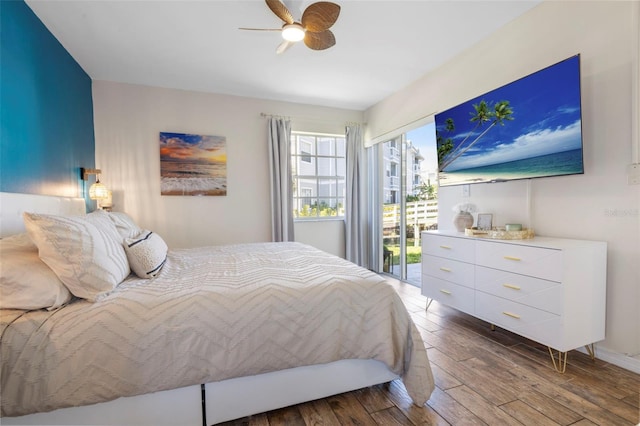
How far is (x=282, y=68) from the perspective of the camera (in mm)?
3213

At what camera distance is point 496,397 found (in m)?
1.58

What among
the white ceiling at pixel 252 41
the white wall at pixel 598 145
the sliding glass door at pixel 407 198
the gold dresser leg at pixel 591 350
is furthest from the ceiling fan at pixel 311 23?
the gold dresser leg at pixel 591 350

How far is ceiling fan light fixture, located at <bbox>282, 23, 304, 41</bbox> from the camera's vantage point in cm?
206

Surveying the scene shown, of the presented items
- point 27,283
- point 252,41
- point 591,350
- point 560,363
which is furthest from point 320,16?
point 591,350

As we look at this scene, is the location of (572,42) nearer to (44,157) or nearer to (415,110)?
(415,110)

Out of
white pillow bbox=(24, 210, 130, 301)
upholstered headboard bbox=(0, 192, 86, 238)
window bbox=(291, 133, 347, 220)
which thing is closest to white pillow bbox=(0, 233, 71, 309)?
white pillow bbox=(24, 210, 130, 301)

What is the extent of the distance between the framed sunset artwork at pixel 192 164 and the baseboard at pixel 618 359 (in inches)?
157

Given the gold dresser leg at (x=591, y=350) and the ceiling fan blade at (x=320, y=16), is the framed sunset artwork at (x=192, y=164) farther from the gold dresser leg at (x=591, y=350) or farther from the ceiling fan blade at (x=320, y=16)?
the gold dresser leg at (x=591, y=350)

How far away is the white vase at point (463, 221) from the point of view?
2647 mm

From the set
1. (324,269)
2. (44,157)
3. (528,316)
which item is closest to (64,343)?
(324,269)

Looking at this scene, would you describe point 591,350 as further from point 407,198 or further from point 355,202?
point 355,202

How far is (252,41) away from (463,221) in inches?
104

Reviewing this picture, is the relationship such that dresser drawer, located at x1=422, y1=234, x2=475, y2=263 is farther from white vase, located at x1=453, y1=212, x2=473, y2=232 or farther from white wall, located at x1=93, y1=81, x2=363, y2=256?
white wall, located at x1=93, y1=81, x2=363, y2=256

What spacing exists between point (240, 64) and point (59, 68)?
5.41 feet
